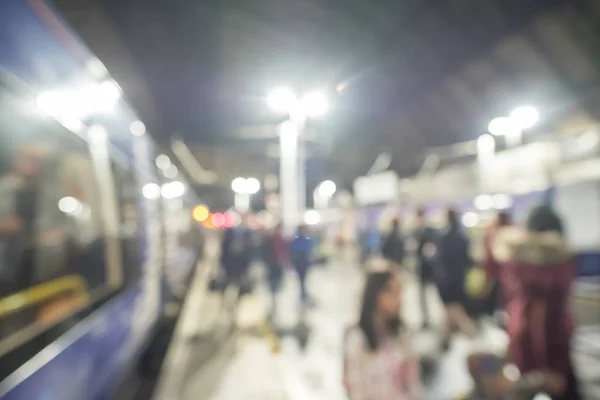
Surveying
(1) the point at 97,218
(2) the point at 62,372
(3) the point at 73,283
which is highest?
(1) the point at 97,218

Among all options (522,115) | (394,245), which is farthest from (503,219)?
(522,115)

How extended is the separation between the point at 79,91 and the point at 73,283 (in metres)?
1.35

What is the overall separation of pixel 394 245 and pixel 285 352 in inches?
96.3

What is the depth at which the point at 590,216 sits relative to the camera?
1048 cm

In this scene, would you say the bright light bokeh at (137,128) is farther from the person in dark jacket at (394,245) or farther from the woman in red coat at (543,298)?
the woman in red coat at (543,298)

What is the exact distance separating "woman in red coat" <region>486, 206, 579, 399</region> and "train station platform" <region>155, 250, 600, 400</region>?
685 millimetres

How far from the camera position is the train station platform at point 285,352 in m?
5.16

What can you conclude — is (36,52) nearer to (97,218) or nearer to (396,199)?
(97,218)

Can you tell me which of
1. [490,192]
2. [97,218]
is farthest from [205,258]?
[97,218]

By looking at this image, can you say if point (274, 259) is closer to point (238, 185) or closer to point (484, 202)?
point (484, 202)

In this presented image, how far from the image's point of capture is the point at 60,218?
3.00 meters

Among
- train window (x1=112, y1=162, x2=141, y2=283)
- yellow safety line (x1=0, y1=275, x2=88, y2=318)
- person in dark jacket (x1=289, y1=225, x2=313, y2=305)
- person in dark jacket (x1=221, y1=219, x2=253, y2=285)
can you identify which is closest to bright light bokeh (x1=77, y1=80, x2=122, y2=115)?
train window (x1=112, y1=162, x2=141, y2=283)

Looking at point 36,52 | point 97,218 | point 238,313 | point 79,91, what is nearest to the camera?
point 36,52

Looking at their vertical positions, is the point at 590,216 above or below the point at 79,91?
below
